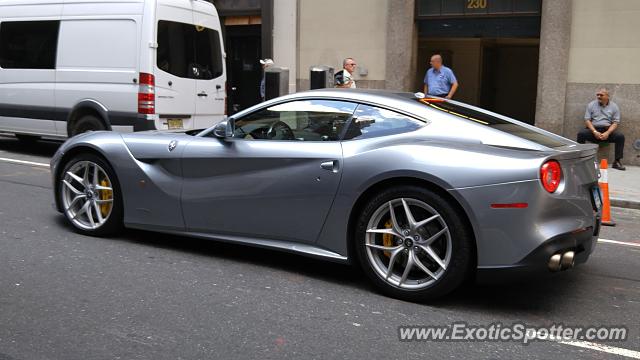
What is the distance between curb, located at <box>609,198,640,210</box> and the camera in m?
8.74

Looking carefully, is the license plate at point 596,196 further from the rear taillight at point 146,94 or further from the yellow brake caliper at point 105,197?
the rear taillight at point 146,94

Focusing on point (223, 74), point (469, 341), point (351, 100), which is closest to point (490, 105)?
point (223, 74)

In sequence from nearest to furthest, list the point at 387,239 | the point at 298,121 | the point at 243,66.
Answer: the point at 387,239, the point at 298,121, the point at 243,66

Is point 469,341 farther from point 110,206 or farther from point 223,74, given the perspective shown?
point 223,74

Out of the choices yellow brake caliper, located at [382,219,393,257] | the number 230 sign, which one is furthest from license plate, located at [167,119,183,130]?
yellow brake caliper, located at [382,219,393,257]

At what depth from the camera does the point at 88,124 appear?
10617mm

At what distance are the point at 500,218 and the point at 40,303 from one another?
9.41 feet

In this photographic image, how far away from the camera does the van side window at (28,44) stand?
35.6ft

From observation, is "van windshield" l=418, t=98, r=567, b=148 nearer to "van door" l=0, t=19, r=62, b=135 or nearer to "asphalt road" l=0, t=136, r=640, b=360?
"asphalt road" l=0, t=136, r=640, b=360

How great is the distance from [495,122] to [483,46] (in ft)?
35.5

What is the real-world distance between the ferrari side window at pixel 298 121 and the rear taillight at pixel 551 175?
144cm

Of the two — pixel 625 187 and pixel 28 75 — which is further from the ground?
pixel 28 75

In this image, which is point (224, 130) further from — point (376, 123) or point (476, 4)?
point (476, 4)

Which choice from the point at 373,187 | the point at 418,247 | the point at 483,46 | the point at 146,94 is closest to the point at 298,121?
the point at 373,187
